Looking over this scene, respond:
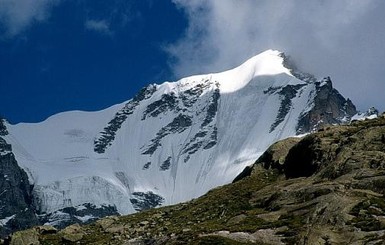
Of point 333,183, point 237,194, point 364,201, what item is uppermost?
point 237,194

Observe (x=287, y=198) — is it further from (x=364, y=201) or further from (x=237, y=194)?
(x=237, y=194)

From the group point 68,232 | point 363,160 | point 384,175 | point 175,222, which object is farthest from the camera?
point 68,232

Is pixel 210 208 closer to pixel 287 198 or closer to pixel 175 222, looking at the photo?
pixel 175 222

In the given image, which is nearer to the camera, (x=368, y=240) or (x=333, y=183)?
(x=368, y=240)

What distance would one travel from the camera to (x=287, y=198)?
2559 inches

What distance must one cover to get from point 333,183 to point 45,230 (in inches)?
1482

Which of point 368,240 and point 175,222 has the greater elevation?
point 175,222

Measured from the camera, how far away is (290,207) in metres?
61.7

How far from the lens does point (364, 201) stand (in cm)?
5541

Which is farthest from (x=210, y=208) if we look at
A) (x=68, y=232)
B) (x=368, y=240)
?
(x=368, y=240)

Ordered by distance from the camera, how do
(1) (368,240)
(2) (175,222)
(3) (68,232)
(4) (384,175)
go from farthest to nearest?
1. (3) (68,232)
2. (2) (175,222)
3. (4) (384,175)
4. (1) (368,240)

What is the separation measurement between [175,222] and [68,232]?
13130mm

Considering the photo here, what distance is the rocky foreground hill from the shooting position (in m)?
52.3

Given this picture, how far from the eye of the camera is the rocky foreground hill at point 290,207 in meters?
52.3
